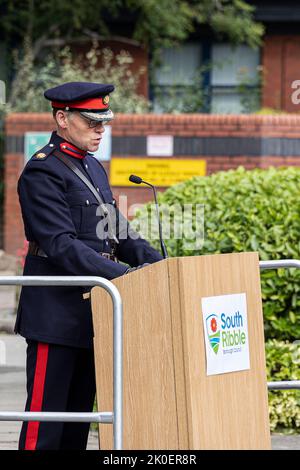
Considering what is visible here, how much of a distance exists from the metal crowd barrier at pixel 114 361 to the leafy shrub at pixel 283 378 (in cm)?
287

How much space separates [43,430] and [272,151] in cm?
1122

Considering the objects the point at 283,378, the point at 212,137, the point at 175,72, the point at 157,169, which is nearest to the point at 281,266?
the point at 283,378

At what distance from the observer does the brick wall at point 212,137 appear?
51.4 ft

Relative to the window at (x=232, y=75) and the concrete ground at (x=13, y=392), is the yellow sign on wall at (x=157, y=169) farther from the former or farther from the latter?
the concrete ground at (x=13, y=392)

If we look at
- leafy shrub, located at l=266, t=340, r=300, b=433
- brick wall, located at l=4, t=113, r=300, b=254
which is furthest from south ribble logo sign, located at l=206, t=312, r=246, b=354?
brick wall, located at l=4, t=113, r=300, b=254

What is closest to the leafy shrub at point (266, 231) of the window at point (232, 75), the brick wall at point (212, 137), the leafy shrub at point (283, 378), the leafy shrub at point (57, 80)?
the leafy shrub at point (283, 378)

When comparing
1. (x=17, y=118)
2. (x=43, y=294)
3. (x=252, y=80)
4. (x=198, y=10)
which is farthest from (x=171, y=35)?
(x=43, y=294)

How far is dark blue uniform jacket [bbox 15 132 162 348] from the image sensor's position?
15.8ft

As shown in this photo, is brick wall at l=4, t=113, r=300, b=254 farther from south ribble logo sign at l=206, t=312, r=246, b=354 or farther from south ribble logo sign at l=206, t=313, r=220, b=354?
south ribble logo sign at l=206, t=313, r=220, b=354

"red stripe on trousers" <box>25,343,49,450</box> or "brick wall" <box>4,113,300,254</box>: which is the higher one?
"brick wall" <box>4,113,300,254</box>

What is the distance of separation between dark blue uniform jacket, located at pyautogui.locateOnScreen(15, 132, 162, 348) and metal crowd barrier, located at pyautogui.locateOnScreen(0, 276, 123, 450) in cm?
26

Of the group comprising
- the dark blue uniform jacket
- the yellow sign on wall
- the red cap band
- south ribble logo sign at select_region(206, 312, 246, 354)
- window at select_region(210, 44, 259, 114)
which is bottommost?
south ribble logo sign at select_region(206, 312, 246, 354)

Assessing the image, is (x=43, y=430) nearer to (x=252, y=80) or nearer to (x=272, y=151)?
(x=272, y=151)

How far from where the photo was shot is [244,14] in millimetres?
19625
